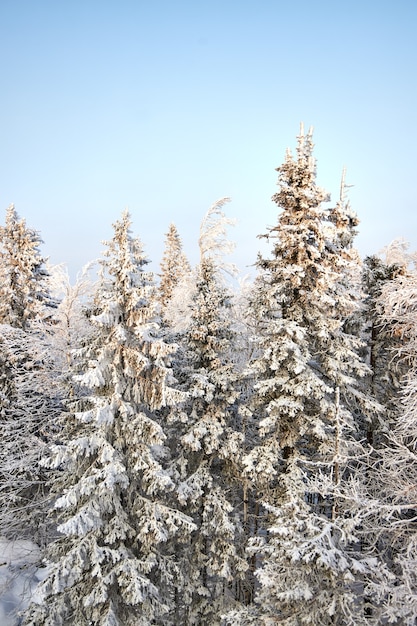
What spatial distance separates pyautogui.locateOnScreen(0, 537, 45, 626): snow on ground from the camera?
13.7 m

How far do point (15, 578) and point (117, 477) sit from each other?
368 inches

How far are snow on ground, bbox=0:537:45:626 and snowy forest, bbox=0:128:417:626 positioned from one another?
11 cm

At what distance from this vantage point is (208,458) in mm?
14328

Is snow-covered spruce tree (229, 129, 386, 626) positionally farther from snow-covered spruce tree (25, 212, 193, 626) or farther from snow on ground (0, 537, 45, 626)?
snow on ground (0, 537, 45, 626)

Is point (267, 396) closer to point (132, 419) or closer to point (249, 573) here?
point (132, 419)

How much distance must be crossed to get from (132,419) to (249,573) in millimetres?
8371

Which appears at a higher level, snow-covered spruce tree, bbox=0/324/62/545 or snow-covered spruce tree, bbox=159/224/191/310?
snow-covered spruce tree, bbox=159/224/191/310

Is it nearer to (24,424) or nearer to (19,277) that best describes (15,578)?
(24,424)

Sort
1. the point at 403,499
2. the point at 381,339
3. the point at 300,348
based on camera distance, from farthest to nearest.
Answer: the point at 381,339, the point at 300,348, the point at 403,499

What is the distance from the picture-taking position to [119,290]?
11.4 meters

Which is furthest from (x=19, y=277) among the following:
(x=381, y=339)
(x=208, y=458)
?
(x=381, y=339)

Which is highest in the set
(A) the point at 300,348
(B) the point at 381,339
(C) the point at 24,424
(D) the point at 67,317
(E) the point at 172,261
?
(E) the point at 172,261

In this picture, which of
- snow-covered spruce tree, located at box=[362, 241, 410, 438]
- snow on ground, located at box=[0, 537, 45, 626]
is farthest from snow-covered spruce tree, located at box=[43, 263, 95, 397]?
snow-covered spruce tree, located at box=[362, 241, 410, 438]

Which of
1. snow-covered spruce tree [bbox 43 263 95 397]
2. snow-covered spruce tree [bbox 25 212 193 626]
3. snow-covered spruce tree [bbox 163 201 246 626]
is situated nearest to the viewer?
snow-covered spruce tree [bbox 25 212 193 626]
